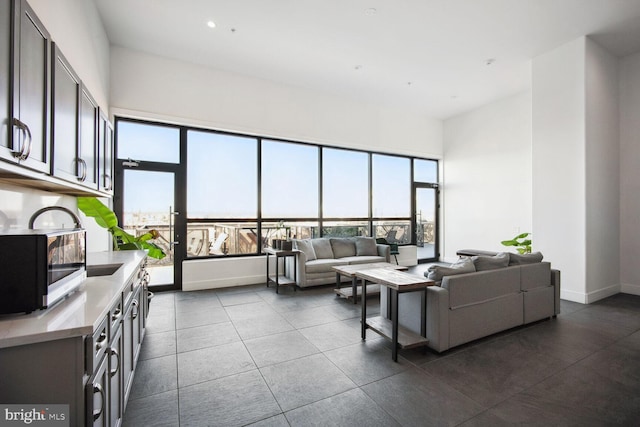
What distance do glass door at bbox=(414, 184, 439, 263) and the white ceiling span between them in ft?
10.00

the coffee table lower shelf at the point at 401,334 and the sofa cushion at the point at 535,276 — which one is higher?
the sofa cushion at the point at 535,276

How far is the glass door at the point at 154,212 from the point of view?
15.3 feet

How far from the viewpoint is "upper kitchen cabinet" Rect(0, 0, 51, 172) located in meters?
1.33

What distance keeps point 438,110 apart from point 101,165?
7.05m

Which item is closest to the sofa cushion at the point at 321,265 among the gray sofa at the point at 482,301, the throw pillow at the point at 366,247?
the throw pillow at the point at 366,247

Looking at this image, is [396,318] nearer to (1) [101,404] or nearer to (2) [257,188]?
(1) [101,404]

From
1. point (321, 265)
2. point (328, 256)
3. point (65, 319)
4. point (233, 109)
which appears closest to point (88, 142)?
point (65, 319)

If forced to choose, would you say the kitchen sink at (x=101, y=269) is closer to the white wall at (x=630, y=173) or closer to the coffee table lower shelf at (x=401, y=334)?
the coffee table lower shelf at (x=401, y=334)

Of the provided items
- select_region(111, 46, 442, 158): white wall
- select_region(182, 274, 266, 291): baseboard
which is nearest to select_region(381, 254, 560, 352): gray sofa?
select_region(182, 274, 266, 291): baseboard

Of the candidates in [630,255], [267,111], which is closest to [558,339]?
[630,255]

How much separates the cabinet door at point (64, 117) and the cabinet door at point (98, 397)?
50.2 inches

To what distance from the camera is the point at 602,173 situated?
4.52 metres

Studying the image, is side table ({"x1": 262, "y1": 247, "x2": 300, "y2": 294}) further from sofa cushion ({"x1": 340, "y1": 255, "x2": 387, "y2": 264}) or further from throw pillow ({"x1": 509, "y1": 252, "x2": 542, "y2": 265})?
throw pillow ({"x1": 509, "y1": 252, "x2": 542, "y2": 265})

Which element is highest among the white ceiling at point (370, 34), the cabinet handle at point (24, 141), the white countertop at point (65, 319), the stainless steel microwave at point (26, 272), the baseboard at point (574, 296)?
the white ceiling at point (370, 34)
